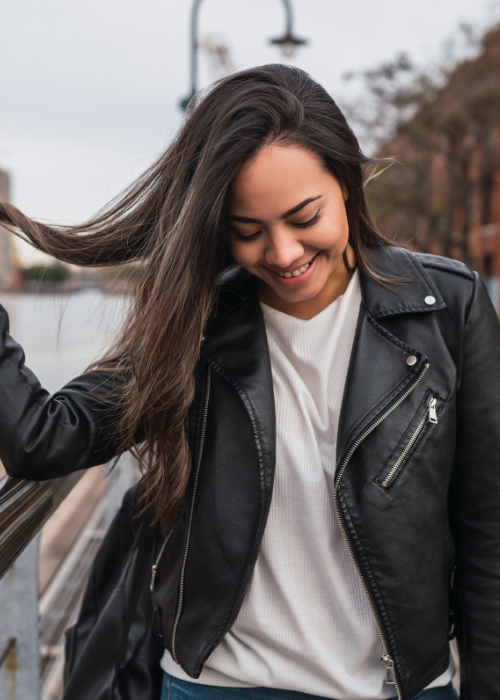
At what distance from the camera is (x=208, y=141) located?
1536 millimetres

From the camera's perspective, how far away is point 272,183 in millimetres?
1503

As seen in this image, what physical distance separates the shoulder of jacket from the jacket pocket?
0.31 metres

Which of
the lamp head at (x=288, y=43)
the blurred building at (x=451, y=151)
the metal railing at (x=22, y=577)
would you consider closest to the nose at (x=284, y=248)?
the metal railing at (x=22, y=577)

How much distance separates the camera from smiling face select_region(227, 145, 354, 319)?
1.51 meters

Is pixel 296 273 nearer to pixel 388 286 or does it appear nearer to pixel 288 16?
pixel 388 286

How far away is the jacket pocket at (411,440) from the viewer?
1504 millimetres

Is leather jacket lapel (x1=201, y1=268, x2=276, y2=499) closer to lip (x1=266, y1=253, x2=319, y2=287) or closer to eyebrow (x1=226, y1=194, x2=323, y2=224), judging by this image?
lip (x1=266, y1=253, x2=319, y2=287)

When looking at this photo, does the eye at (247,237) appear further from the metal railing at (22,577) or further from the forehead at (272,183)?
the metal railing at (22,577)

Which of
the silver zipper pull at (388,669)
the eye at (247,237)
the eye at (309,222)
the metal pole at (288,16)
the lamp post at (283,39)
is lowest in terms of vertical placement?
the silver zipper pull at (388,669)

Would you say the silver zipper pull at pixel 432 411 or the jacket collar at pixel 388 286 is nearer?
the silver zipper pull at pixel 432 411

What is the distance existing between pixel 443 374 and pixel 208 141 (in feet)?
2.39

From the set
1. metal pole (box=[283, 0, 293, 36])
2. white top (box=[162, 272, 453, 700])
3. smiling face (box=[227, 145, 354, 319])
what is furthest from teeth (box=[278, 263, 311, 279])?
metal pole (box=[283, 0, 293, 36])

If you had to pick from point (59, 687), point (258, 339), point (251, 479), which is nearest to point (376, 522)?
point (251, 479)

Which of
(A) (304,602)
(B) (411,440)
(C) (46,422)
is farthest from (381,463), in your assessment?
(C) (46,422)
